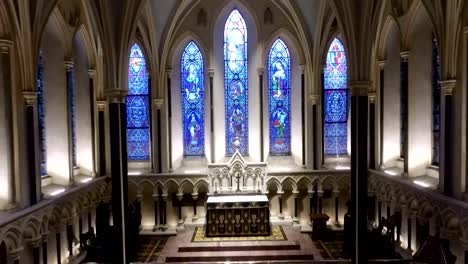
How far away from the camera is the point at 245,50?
1571 centimetres

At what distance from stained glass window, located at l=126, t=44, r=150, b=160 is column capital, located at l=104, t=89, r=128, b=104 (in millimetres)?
5477

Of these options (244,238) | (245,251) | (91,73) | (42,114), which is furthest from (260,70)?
(42,114)

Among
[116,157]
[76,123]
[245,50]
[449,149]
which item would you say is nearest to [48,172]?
[76,123]

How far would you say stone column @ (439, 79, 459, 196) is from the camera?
9.20 m

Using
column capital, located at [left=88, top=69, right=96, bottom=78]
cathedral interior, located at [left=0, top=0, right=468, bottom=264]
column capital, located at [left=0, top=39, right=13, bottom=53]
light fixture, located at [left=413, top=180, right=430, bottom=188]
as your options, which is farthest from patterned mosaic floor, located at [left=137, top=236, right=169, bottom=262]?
light fixture, located at [left=413, top=180, right=430, bottom=188]

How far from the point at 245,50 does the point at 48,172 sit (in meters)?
8.33

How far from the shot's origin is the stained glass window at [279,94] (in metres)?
15.8

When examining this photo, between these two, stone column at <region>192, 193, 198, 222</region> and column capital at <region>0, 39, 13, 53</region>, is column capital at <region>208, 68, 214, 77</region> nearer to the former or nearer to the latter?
stone column at <region>192, 193, 198, 222</region>

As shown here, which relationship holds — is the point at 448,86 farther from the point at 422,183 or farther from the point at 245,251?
the point at 245,251

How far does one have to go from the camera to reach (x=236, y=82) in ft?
51.9

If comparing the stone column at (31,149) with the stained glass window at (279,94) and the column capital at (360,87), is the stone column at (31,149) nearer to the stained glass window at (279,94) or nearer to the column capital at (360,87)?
the column capital at (360,87)

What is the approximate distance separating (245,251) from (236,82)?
661 centimetres

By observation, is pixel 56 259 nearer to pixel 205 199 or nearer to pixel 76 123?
pixel 76 123

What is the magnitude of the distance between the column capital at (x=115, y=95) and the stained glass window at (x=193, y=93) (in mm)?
5705
